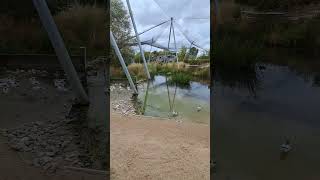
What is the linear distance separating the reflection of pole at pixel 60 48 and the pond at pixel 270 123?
814 mm

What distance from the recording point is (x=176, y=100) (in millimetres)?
4578

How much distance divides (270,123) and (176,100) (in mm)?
2606

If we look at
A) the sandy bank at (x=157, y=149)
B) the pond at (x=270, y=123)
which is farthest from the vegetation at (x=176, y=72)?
the pond at (x=270, y=123)

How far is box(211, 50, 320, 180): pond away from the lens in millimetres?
1919

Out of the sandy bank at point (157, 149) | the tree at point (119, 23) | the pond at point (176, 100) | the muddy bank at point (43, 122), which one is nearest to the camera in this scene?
the muddy bank at point (43, 122)

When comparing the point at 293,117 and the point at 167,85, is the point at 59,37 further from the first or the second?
the point at 167,85

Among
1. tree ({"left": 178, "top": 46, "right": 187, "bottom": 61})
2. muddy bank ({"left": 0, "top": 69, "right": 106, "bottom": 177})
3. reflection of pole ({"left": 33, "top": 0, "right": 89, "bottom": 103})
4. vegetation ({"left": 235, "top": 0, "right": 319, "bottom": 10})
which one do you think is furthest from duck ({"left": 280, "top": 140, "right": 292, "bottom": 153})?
tree ({"left": 178, "top": 46, "right": 187, "bottom": 61})

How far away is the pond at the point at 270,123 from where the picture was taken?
192 cm

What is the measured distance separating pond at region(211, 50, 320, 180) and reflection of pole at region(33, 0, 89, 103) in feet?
2.67

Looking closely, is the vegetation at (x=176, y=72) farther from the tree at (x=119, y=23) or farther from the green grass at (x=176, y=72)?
the tree at (x=119, y=23)

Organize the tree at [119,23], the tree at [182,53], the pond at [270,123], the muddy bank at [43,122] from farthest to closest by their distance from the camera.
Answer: the tree at [182,53] → the tree at [119,23] → the muddy bank at [43,122] → the pond at [270,123]

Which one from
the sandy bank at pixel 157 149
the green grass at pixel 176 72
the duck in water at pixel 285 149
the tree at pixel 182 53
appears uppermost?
the tree at pixel 182 53

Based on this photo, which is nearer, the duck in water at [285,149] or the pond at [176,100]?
the duck in water at [285,149]

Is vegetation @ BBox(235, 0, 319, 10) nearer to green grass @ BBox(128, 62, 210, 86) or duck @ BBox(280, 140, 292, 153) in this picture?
duck @ BBox(280, 140, 292, 153)
